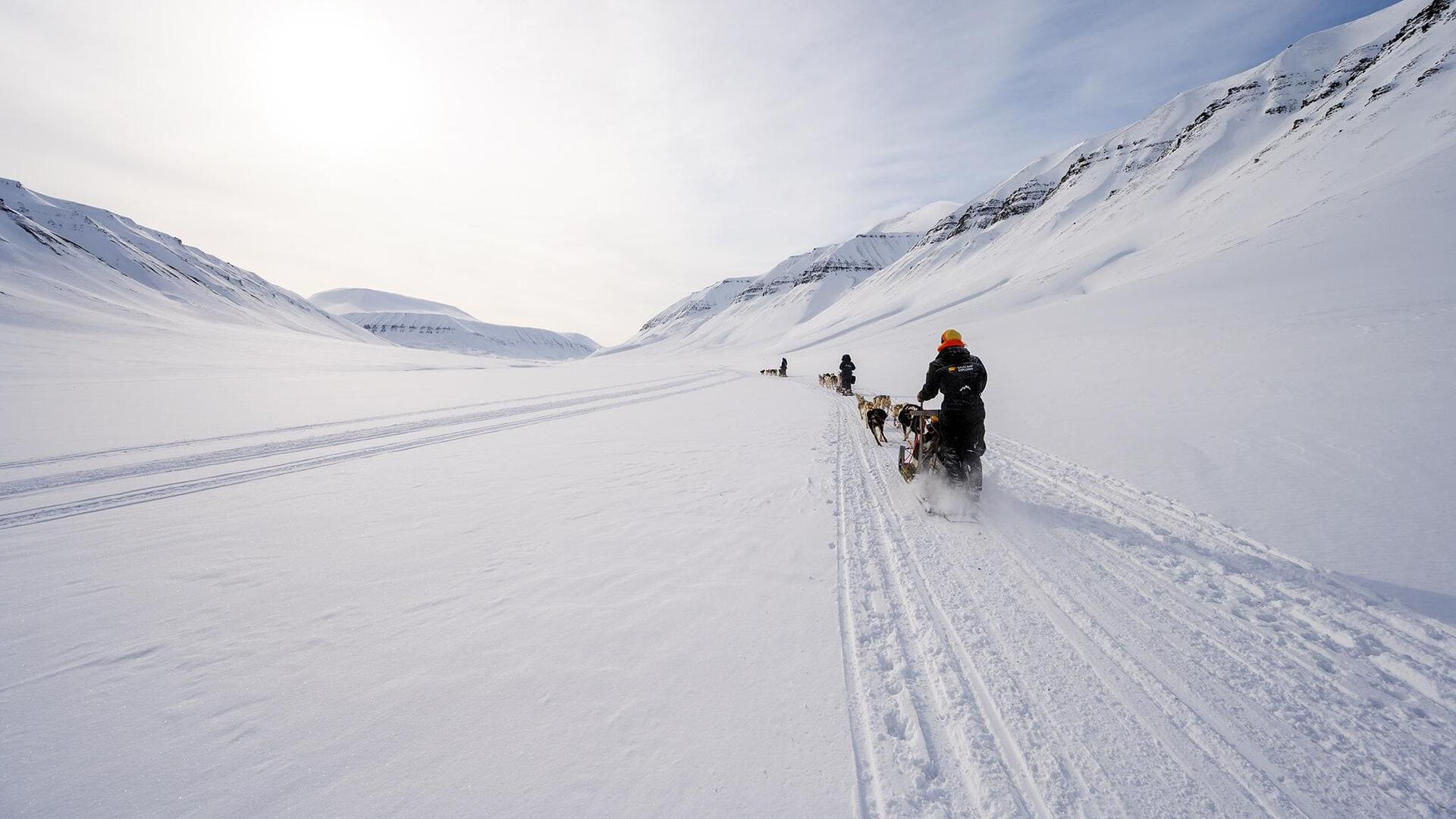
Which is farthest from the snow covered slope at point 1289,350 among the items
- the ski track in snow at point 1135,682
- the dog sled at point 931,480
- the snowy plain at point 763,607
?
the dog sled at point 931,480

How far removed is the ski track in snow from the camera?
229 centimetres

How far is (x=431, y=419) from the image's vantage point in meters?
13.1

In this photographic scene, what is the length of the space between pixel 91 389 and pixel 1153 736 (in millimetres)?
29923

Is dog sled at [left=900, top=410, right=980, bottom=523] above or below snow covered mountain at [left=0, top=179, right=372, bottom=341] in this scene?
below

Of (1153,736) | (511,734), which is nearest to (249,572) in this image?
(511,734)

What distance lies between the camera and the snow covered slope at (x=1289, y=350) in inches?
204

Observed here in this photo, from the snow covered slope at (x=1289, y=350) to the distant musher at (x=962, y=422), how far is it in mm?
2444

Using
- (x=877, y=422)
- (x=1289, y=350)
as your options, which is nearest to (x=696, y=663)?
(x=877, y=422)

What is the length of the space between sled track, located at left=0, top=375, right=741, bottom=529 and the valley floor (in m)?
0.29

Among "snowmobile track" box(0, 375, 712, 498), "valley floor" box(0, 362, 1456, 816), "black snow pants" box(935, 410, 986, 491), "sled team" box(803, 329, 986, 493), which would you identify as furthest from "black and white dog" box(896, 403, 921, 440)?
"snowmobile track" box(0, 375, 712, 498)

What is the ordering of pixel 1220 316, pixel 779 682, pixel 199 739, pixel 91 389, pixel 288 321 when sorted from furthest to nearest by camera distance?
pixel 288 321
pixel 91 389
pixel 1220 316
pixel 779 682
pixel 199 739

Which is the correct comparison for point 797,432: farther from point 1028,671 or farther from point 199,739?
point 199,739

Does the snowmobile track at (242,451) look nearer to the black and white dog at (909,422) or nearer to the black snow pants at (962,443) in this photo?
the black and white dog at (909,422)

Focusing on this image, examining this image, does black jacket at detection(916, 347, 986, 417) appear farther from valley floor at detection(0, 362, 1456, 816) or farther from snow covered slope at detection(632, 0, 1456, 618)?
snow covered slope at detection(632, 0, 1456, 618)
